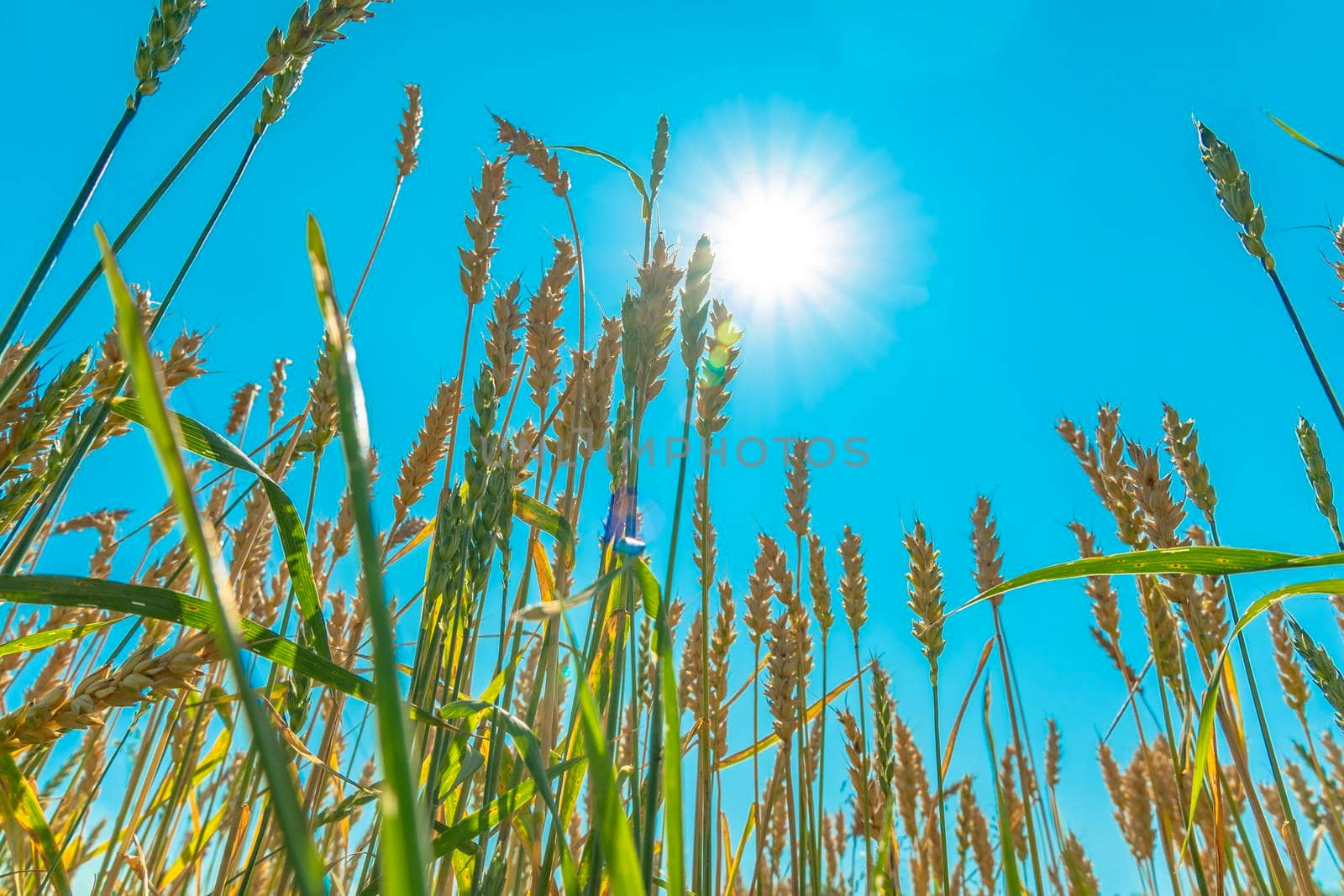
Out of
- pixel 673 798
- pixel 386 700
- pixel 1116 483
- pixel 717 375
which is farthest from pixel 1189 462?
pixel 386 700

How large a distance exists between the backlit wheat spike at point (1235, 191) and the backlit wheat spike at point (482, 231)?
161 cm

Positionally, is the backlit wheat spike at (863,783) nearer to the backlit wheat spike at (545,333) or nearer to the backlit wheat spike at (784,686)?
the backlit wheat spike at (784,686)

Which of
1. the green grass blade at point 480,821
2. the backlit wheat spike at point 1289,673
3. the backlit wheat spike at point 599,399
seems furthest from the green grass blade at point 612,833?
the backlit wheat spike at point 1289,673

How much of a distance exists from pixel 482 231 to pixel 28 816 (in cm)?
153

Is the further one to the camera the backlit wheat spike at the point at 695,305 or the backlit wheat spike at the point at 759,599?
the backlit wheat spike at the point at 759,599

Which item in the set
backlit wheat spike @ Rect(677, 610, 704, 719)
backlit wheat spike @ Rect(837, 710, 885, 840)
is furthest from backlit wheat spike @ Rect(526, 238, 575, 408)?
backlit wheat spike @ Rect(837, 710, 885, 840)

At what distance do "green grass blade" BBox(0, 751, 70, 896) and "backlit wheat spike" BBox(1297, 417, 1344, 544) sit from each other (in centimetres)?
211

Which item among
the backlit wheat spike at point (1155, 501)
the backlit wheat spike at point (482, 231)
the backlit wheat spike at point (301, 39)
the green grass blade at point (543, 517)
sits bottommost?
the green grass blade at point (543, 517)

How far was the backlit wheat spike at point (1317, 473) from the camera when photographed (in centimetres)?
139

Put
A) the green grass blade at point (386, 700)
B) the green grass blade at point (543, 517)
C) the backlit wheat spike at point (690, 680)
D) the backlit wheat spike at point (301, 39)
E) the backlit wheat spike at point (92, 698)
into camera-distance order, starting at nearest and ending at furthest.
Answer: the green grass blade at point (386, 700)
the backlit wheat spike at point (92, 698)
the backlit wheat spike at point (301, 39)
the green grass blade at point (543, 517)
the backlit wheat spike at point (690, 680)

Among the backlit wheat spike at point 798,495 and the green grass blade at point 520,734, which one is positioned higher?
the backlit wheat spike at point 798,495

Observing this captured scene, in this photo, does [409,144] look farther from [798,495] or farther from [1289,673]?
[1289,673]

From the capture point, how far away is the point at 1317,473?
1.44 meters

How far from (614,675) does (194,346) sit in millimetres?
1450
